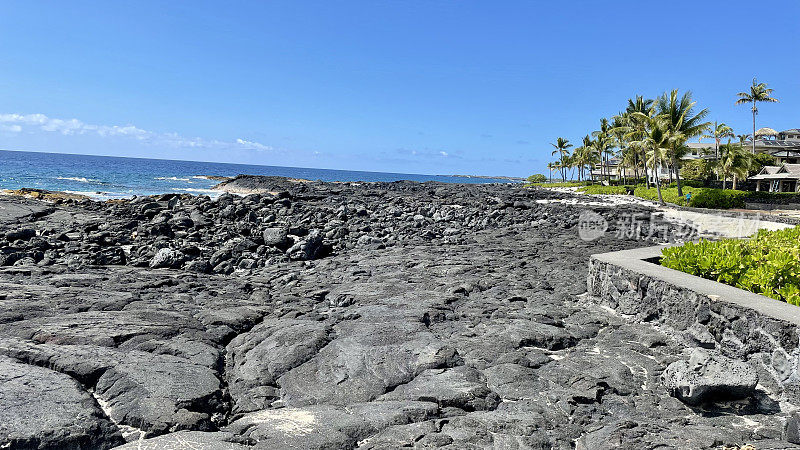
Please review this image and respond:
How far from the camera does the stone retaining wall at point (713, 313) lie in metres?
4.41

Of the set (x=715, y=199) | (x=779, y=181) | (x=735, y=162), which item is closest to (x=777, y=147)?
(x=779, y=181)

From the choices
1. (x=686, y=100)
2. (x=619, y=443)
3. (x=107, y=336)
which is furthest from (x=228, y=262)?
(x=686, y=100)

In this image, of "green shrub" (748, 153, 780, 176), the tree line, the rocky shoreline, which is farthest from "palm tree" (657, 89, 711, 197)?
the rocky shoreline

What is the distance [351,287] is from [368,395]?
440cm

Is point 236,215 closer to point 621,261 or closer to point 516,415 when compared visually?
point 621,261

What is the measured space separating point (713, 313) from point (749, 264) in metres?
1.67

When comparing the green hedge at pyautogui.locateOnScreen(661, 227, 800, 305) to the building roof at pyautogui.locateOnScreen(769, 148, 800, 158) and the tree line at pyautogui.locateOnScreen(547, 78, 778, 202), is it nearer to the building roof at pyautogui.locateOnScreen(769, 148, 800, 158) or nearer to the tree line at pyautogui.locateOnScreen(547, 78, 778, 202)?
the tree line at pyautogui.locateOnScreen(547, 78, 778, 202)

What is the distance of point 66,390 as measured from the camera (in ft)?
13.6

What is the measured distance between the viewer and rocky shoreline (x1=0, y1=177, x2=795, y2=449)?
3678 mm

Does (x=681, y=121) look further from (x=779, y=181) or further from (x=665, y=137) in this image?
(x=779, y=181)

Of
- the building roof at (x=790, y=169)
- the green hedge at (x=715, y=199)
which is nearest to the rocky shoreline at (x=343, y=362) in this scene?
the green hedge at (x=715, y=199)

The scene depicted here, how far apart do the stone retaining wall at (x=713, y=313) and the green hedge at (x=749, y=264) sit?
1.21 ft

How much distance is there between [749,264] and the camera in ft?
21.0

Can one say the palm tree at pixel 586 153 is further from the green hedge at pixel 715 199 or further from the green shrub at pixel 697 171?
the green hedge at pixel 715 199
